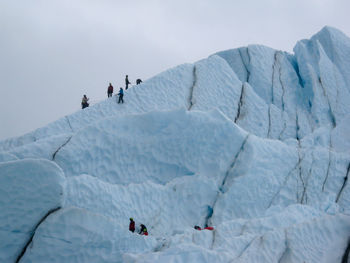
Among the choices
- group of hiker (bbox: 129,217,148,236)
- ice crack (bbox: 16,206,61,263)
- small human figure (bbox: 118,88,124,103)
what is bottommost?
group of hiker (bbox: 129,217,148,236)

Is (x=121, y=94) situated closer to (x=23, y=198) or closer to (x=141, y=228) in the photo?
(x=141, y=228)

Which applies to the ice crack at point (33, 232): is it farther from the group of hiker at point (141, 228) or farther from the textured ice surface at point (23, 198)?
the group of hiker at point (141, 228)

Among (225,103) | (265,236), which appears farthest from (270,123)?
(265,236)

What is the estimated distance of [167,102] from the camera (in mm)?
19328

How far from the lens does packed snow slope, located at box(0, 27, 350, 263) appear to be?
10.9 metres

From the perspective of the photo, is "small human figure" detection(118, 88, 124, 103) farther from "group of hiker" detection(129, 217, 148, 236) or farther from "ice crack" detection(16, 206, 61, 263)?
"ice crack" detection(16, 206, 61, 263)

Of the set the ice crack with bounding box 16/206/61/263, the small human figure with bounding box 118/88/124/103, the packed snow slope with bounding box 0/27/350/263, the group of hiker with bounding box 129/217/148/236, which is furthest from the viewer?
the small human figure with bounding box 118/88/124/103

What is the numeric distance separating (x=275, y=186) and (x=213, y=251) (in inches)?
269

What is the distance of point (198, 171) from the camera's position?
51.9 feet

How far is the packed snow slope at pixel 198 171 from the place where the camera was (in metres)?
10.9

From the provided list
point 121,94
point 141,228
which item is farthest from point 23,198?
point 121,94

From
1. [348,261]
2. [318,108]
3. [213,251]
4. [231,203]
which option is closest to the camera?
[213,251]

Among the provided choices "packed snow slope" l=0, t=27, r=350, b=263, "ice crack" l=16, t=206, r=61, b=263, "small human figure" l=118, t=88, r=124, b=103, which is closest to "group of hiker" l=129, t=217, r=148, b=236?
"packed snow slope" l=0, t=27, r=350, b=263

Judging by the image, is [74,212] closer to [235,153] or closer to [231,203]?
[231,203]
